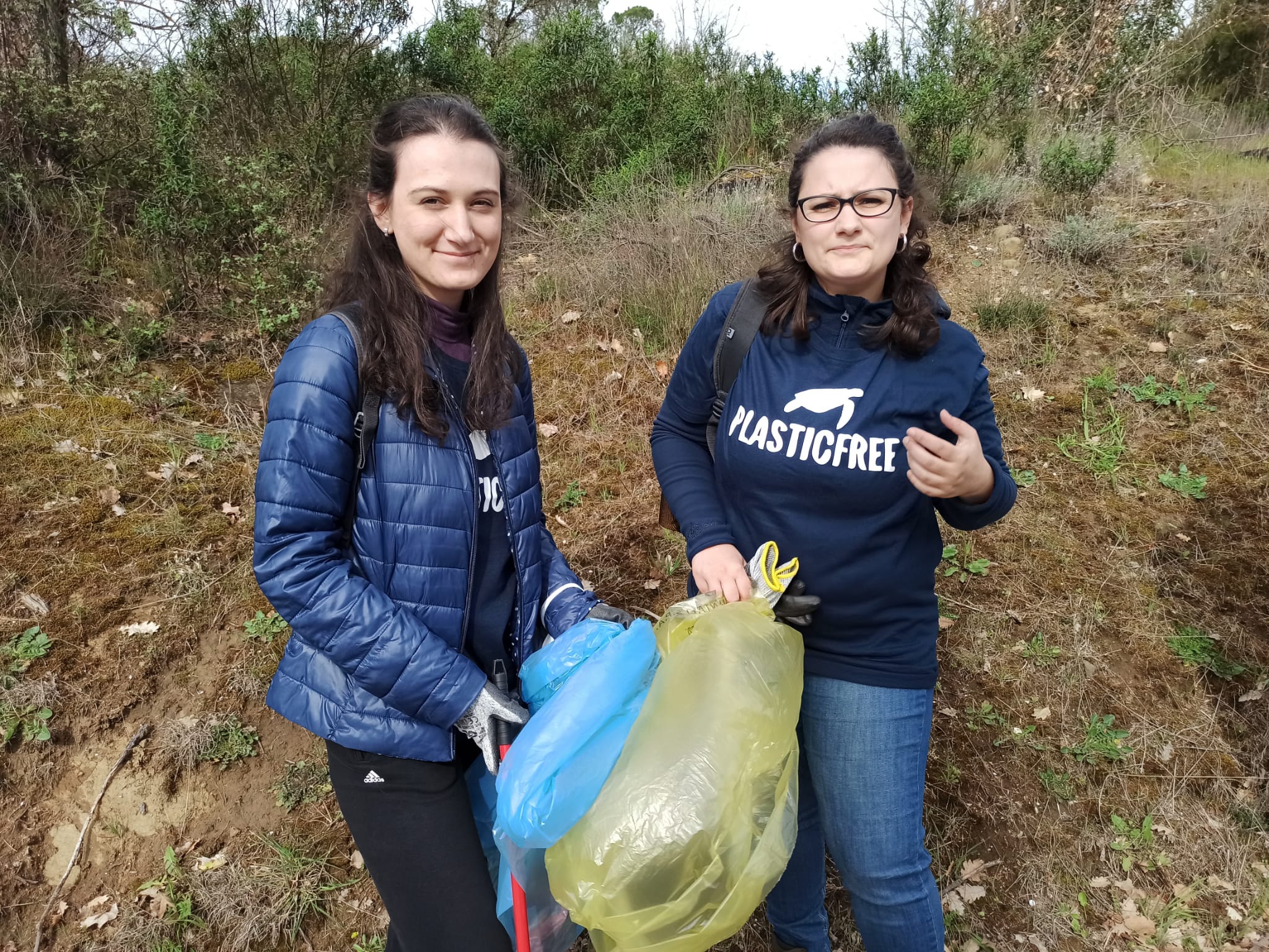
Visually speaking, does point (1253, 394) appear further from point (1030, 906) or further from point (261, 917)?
point (261, 917)

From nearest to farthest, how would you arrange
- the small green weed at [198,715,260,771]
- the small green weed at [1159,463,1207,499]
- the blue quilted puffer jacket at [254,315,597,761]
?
1. the blue quilted puffer jacket at [254,315,597,761]
2. the small green weed at [198,715,260,771]
3. the small green weed at [1159,463,1207,499]

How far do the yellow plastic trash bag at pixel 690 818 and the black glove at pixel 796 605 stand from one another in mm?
160

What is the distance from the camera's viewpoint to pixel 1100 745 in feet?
10.3

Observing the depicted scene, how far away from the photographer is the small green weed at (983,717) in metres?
3.25

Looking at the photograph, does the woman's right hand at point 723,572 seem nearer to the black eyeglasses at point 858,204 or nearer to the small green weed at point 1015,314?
the black eyeglasses at point 858,204

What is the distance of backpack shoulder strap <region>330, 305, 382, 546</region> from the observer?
1.56 metres

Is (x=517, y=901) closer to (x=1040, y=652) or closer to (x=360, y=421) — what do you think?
(x=360, y=421)

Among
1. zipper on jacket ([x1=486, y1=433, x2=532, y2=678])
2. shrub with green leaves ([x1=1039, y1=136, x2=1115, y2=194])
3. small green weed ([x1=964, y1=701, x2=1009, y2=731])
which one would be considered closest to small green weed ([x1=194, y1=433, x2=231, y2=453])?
zipper on jacket ([x1=486, y1=433, x2=532, y2=678])

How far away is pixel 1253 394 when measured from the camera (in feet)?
15.6

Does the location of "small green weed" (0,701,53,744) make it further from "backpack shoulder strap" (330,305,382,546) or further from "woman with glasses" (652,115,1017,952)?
"woman with glasses" (652,115,1017,952)

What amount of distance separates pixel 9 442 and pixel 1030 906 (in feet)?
17.3

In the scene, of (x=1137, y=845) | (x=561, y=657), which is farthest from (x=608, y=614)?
(x=1137, y=845)

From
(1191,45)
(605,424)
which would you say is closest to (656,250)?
(605,424)

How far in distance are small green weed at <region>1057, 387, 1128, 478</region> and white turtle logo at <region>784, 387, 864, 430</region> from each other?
3.47 metres
